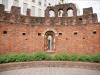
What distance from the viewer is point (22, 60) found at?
14594 millimetres

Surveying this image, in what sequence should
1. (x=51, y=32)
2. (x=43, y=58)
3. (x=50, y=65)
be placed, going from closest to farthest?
(x=50, y=65) < (x=43, y=58) < (x=51, y=32)

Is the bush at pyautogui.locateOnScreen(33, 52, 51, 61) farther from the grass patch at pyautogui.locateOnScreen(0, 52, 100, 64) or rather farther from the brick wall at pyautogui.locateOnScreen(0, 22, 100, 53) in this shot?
the brick wall at pyautogui.locateOnScreen(0, 22, 100, 53)

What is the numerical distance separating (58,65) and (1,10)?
8.33m

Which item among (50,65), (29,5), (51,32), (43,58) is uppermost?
(29,5)

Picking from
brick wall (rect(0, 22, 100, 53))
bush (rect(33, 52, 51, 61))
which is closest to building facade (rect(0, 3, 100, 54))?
brick wall (rect(0, 22, 100, 53))

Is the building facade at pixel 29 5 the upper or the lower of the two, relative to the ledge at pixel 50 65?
upper

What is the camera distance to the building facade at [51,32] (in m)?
17.0

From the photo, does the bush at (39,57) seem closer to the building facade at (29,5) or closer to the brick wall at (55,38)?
the brick wall at (55,38)

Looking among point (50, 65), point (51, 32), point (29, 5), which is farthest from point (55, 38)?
point (29, 5)

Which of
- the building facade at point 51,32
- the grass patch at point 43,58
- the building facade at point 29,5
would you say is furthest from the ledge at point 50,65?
the building facade at point 29,5

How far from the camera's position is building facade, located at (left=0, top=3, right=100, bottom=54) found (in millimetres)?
16953

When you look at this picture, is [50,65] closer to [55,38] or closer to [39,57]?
[39,57]

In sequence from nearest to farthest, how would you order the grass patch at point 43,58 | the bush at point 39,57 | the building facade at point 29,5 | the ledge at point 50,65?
the ledge at point 50,65
the grass patch at point 43,58
the bush at point 39,57
the building facade at point 29,5

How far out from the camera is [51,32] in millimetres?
18703
